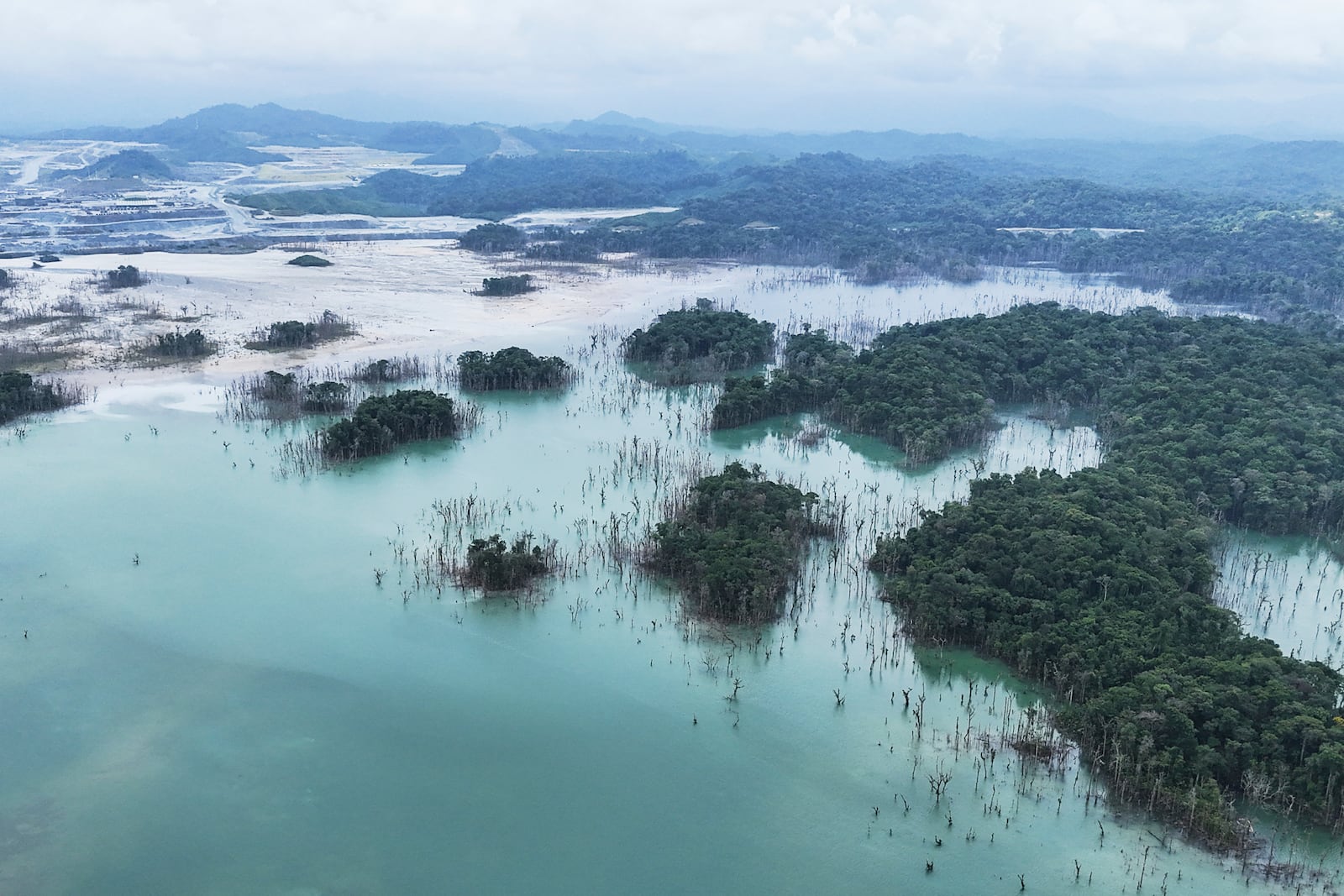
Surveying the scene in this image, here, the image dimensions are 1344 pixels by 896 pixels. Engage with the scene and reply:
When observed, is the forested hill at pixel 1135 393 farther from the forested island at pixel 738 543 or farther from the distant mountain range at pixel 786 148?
the distant mountain range at pixel 786 148

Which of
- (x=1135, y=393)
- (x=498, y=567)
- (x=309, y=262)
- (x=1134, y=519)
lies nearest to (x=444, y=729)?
(x=498, y=567)

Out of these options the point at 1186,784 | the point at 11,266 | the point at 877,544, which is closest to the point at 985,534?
the point at 877,544

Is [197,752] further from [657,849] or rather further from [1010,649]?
[1010,649]

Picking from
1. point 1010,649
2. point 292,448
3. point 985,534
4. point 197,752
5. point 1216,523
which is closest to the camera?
point 197,752

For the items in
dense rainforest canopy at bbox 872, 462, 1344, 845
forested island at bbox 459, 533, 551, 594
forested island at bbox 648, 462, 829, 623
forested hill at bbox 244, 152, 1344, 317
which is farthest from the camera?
forested hill at bbox 244, 152, 1344, 317

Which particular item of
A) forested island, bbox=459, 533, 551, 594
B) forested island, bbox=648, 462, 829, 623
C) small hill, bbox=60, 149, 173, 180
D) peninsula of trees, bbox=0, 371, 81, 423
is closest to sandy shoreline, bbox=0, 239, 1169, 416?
peninsula of trees, bbox=0, 371, 81, 423

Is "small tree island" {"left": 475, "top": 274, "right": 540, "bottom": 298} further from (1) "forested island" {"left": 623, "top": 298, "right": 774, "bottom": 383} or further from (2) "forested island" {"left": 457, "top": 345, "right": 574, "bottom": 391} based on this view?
(2) "forested island" {"left": 457, "top": 345, "right": 574, "bottom": 391}
